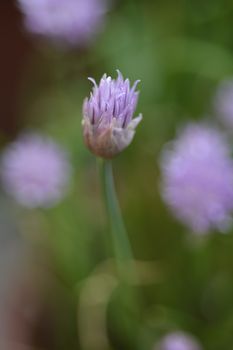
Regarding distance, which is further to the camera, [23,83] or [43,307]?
[23,83]

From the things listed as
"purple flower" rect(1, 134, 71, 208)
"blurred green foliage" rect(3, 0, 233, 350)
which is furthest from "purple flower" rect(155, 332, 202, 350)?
"purple flower" rect(1, 134, 71, 208)

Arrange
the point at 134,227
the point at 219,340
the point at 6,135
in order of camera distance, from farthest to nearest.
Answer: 1. the point at 6,135
2. the point at 134,227
3. the point at 219,340

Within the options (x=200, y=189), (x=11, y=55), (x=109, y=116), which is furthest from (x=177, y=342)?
(x=11, y=55)

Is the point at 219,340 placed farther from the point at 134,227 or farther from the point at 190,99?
the point at 190,99

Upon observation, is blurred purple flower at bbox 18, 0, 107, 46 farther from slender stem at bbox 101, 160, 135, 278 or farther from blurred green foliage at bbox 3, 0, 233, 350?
slender stem at bbox 101, 160, 135, 278

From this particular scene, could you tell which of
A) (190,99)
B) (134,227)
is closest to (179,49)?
(190,99)
